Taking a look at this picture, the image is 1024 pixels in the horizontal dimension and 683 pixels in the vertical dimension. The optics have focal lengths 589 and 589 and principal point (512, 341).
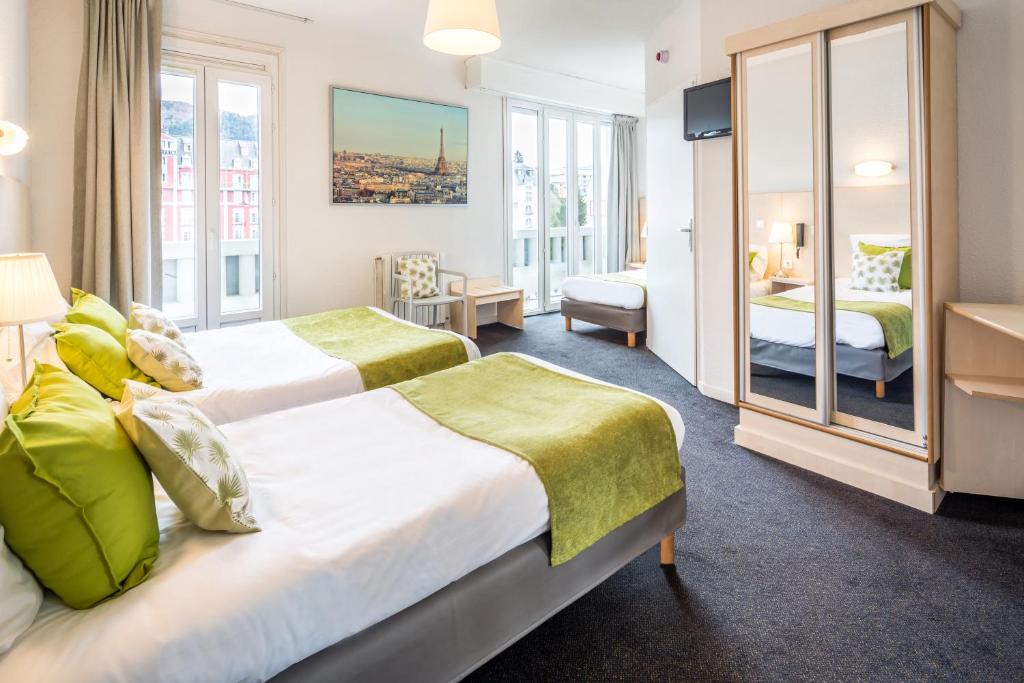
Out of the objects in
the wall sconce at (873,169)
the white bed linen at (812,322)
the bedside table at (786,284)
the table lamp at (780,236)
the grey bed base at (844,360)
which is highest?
Answer: the wall sconce at (873,169)

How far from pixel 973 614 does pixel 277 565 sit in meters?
2.09

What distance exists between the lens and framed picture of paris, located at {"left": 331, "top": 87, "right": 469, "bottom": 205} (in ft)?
17.1

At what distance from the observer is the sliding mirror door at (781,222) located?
111 inches

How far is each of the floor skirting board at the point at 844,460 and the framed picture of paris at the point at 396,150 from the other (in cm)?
385

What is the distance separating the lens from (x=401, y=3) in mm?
4504

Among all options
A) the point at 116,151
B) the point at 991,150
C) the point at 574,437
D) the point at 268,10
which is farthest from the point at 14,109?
the point at 991,150

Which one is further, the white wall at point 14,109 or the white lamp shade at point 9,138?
the white wall at point 14,109

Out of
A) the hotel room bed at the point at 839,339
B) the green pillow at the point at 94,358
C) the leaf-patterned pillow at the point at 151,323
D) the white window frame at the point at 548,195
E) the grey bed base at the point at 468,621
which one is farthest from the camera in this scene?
the white window frame at the point at 548,195

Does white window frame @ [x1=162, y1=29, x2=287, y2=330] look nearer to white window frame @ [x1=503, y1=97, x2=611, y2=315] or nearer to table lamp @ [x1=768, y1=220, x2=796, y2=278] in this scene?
white window frame @ [x1=503, y1=97, x2=611, y2=315]

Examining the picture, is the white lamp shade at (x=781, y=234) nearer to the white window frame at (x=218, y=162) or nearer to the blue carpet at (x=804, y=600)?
the blue carpet at (x=804, y=600)

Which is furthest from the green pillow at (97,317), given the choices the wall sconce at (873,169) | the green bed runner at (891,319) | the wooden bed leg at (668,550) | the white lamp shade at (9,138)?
the wall sconce at (873,169)

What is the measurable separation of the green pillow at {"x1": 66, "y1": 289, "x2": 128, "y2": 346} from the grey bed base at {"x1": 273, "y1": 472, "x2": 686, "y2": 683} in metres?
2.07

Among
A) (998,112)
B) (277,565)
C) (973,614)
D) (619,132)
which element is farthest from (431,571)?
(619,132)

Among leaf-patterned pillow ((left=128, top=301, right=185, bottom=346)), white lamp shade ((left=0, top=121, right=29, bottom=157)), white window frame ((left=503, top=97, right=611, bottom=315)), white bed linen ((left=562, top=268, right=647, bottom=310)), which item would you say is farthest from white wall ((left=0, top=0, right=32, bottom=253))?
white bed linen ((left=562, top=268, right=647, bottom=310))
